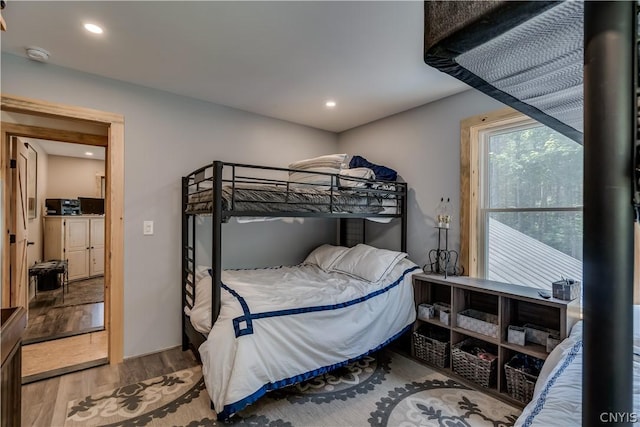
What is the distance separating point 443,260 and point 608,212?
277cm

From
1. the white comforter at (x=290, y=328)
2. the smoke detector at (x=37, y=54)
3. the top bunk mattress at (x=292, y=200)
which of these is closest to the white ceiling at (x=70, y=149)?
the smoke detector at (x=37, y=54)

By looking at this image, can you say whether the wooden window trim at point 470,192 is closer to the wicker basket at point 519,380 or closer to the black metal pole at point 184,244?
the wicker basket at point 519,380

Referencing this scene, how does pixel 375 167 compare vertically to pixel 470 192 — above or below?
above

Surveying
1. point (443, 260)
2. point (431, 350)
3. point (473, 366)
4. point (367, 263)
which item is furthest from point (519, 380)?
point (367, 263)

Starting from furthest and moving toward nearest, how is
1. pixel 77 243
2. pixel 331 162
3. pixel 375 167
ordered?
pixel 77 243
pixel 375 167
pixel 331 162

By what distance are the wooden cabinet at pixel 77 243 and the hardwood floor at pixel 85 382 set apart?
4.05m

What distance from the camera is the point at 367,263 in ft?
9.50

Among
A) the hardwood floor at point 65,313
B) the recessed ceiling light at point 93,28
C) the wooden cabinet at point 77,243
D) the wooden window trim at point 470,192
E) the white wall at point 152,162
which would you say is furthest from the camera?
the wooden cabinet at point 77,243

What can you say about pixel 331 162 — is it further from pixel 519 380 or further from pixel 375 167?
pixel 519 380

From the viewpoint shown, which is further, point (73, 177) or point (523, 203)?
point (73, 177)

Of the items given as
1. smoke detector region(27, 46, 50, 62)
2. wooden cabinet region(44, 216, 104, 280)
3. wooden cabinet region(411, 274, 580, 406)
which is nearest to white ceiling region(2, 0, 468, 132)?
smoke detector region(27, 46, 50, 62)

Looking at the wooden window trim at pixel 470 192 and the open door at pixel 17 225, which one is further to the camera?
the open door at pixel 17 225

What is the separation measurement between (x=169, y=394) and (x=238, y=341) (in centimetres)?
83

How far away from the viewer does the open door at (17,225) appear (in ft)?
10.2
